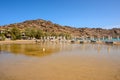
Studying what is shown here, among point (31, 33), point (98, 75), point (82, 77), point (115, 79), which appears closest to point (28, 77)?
point (82, 77)

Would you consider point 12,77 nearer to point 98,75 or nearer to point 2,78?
point 2,78

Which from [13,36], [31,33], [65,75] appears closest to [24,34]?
[31,33]

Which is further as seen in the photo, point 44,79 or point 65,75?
point 65,75

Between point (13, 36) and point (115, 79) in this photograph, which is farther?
point (13, 36)

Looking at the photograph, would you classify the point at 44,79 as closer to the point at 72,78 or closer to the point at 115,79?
the point at 72,78

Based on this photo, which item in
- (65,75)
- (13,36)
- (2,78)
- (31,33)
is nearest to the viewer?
(2,78)

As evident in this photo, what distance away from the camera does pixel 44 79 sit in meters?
10.9

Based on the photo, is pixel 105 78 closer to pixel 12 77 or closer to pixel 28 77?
pixel 28 77

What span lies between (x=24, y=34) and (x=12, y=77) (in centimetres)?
8479

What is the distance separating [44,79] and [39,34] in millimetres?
83052

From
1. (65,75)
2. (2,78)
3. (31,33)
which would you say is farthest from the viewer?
(31,33)

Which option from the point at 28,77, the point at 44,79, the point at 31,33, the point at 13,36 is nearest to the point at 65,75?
the point at 44,79

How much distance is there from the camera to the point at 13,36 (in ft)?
260

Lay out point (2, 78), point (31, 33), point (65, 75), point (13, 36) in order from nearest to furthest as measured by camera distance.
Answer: point (2, 78) < point (65, 75) < point (13, 36) < point (31, 33)
